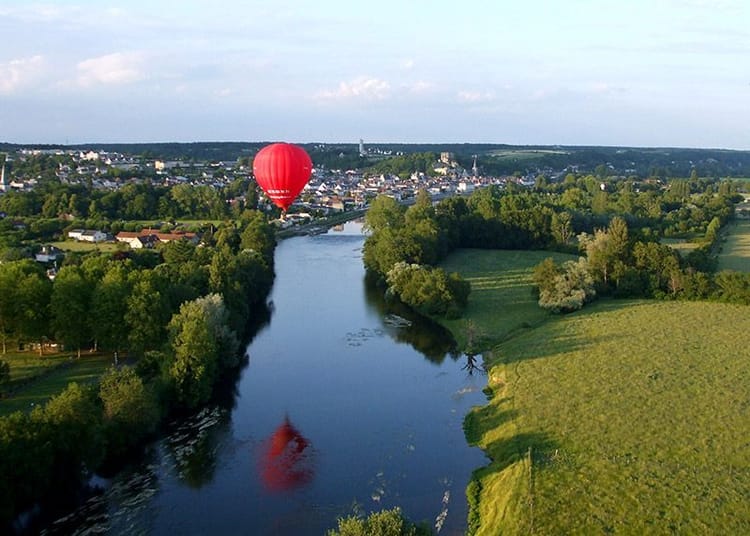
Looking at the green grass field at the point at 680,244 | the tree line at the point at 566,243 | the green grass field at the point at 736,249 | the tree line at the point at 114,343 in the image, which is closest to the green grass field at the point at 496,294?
the tree line at the point at 566,243

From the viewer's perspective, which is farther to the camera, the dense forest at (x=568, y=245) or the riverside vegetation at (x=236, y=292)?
the dense forest at (x=568, y=245)

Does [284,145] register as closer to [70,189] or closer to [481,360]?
[481,360]

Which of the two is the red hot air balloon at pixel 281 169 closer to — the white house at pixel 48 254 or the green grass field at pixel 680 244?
the white house at pixel 48 254

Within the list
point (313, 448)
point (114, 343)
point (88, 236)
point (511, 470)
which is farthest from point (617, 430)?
point (88, 236)

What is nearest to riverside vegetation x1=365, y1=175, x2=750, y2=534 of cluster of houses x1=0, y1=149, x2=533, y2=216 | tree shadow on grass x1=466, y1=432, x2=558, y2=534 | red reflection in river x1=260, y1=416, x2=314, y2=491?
tree shadow on grass x1=466, y1=432, x2=558, y2=534

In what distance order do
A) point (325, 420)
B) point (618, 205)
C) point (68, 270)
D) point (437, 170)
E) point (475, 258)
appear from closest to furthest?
point (325, 420), point (68, 270), point (475, 258), point (618, 205), point (437, 170)

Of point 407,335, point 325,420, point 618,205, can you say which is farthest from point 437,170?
point 325,420

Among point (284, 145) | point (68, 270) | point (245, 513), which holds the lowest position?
point (245, 513)
